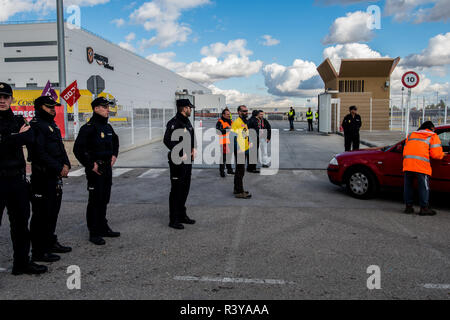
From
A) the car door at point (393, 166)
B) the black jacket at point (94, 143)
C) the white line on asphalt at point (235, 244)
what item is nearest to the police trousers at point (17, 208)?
the black jacket at point (94, 143)

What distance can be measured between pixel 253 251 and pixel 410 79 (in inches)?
377

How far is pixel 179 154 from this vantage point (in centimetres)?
612

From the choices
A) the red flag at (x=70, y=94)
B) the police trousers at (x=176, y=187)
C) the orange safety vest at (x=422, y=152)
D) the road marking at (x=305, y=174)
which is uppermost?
the red flag at (x=70, y=94)

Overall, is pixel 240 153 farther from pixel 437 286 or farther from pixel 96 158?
pixel 437 286

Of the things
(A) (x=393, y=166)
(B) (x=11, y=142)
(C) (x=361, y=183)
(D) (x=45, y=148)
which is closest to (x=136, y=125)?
(C) (x=361, y=183)

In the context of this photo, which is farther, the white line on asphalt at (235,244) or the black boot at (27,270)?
the white line on asphalt at (235,244)

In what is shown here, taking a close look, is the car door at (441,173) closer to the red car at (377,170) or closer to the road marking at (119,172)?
the red car at (377,170)

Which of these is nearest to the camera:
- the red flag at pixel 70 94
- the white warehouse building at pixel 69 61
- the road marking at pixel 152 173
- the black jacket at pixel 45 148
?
the black jacket at pixel 45 148

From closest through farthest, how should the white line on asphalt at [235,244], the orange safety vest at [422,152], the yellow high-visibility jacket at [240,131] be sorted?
the white line on asphalt at [235,244] → the orange safety vest at [422,152] → the yellow high-visibility jacket at [240,131]

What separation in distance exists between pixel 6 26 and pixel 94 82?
55861mm

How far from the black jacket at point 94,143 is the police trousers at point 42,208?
22.6 inches

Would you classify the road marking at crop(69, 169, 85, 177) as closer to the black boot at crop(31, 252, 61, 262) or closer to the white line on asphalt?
the white line on asphalt

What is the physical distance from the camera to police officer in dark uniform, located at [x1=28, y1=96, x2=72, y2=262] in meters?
4.63

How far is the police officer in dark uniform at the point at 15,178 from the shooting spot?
12.9 feet
